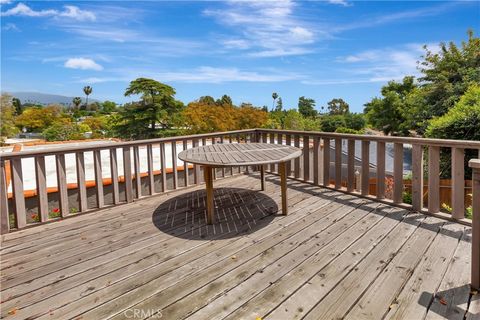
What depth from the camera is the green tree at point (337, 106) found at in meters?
65.1

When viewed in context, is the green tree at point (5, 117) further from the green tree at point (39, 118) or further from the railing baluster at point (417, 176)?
the railing baluster at point (417, 176)

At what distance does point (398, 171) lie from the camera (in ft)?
9.95

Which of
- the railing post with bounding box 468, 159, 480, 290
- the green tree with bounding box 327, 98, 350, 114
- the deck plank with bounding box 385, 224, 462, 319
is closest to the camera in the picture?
the deck plank with bounding box 385, 224, 462, 319

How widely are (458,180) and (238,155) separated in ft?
6.79

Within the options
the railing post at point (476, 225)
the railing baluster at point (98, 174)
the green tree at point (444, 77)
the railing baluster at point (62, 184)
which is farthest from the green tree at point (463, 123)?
the railing baluster at point (62, 184)

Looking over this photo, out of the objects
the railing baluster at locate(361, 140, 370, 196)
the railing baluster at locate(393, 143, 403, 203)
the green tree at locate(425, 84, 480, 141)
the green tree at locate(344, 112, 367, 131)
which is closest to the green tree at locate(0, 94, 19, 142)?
the railing baluster at locate(361, 140, 370, 196)

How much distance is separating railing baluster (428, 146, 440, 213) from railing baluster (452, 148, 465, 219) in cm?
16

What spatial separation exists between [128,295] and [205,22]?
299 inches

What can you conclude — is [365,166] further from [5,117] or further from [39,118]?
[39,118]

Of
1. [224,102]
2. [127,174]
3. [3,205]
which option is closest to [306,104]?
[224,102]

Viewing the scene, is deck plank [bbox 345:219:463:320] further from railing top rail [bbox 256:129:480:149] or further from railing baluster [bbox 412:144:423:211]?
railing top rail [bbox 256:129:480:149]

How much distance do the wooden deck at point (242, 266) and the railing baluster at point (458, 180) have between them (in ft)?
0.58

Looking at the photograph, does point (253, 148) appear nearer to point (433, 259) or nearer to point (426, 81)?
point (433, 259)

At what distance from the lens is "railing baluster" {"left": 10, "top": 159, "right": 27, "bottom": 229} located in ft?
8.48
